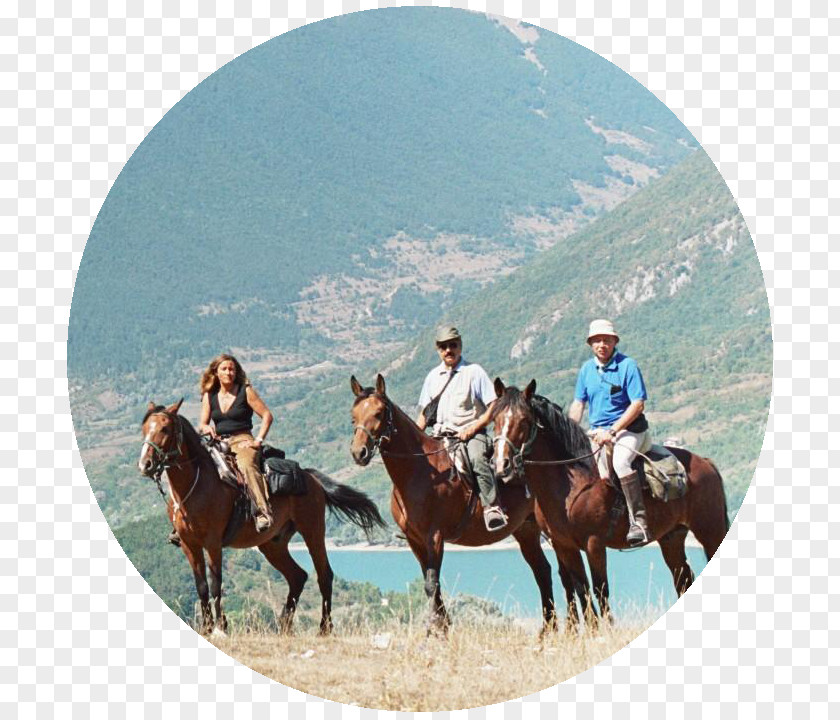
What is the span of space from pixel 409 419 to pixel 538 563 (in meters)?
2.57

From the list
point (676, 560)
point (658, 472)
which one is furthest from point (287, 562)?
point (658, 472)

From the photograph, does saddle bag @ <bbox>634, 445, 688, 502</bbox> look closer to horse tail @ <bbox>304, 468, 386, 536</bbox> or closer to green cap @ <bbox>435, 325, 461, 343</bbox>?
green cap @ <bbox>435, 325, 461, 343</bbox>

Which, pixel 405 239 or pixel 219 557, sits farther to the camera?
pixel 405 239

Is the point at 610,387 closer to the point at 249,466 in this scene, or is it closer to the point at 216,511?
the point at 249,466

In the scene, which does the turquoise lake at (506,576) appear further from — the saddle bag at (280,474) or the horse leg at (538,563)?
the saddle bag at (280,474)

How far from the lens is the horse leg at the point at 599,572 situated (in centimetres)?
1501

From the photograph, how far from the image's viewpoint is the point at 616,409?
15094 millimetres

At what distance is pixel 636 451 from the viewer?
1521 centimetres

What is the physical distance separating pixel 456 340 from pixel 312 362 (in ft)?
360

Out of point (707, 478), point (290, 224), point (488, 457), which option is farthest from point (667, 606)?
point (290, 224)

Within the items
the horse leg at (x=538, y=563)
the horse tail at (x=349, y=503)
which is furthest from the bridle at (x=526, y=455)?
the horse tail at (x=349, y=503)

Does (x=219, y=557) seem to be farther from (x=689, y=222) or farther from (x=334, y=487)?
(x=689, y=222)

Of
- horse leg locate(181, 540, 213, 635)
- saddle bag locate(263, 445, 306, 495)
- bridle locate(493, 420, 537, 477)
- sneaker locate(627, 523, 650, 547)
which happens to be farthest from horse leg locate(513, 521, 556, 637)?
horse leg locate(181, 540, 213, 635)

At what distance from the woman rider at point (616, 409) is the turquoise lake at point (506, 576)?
1.03 meters
